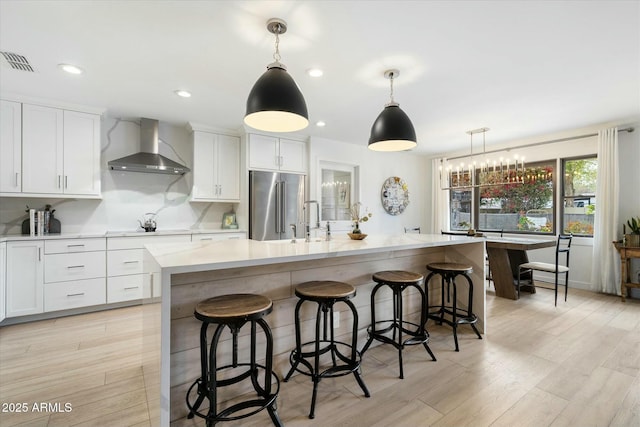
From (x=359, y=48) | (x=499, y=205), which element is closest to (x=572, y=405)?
(x=359, y=48)

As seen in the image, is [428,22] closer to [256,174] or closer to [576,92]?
[576,92]

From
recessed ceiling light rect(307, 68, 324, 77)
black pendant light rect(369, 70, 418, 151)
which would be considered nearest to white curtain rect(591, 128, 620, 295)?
black pendant light rect(369, 70, 418, 151)

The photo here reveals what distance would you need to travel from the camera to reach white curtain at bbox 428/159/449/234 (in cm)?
627

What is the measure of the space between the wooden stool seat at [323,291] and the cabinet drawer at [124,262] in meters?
2.77

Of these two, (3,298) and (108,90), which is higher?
(108,90)

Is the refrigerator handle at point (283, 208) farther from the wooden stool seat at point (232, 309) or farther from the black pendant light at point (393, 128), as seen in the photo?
the wooden stool seat at point (232, 309)

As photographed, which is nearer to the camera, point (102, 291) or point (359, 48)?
point (359, 48)

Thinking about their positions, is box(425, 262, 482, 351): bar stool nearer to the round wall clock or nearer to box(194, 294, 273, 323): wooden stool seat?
box(194, 294, 273, 323): wooden stool seat

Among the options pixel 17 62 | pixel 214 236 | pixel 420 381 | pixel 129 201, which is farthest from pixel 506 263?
pixel 17 62

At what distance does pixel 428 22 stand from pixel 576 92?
7.69 feet

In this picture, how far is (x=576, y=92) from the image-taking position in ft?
10.5

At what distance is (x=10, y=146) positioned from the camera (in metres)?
3.21

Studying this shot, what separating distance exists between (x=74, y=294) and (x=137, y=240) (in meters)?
0.86

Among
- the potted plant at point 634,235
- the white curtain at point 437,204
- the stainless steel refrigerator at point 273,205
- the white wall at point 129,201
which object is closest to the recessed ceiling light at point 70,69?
the white wall at point 129,201
